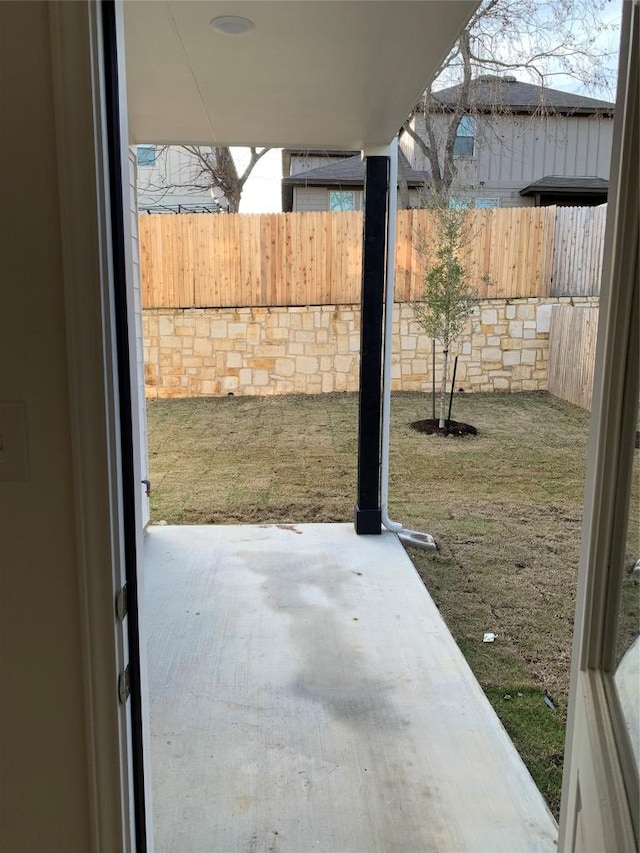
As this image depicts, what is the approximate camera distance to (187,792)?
2.03m

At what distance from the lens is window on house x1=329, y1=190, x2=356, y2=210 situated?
13117 mm

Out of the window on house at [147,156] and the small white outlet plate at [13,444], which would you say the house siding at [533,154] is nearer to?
the window on house at [147,156]

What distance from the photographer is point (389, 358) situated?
421cm

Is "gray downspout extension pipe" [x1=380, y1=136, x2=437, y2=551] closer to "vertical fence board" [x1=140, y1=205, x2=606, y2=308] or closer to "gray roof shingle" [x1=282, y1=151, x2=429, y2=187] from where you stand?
"vertical fence board" [x1=140, y1=205, x2=606, y2=308]

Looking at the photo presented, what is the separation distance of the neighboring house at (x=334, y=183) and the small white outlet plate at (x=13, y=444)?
12029 millimetres

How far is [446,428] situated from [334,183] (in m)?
7.29

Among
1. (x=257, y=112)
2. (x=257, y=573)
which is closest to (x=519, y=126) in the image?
(x=257, y=112)

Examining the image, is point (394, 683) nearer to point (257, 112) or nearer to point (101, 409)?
point (101, 409)

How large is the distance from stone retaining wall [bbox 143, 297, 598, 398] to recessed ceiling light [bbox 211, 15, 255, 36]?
658 cm

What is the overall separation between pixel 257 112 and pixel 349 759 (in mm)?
3008

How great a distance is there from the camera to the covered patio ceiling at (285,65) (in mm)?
2125

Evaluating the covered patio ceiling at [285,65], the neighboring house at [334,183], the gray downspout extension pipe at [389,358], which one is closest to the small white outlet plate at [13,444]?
the covered patio ceiling at [285,65]

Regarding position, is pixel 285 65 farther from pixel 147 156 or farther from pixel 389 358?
pixel 147 156

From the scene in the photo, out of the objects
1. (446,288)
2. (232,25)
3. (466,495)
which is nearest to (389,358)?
(466,495)
